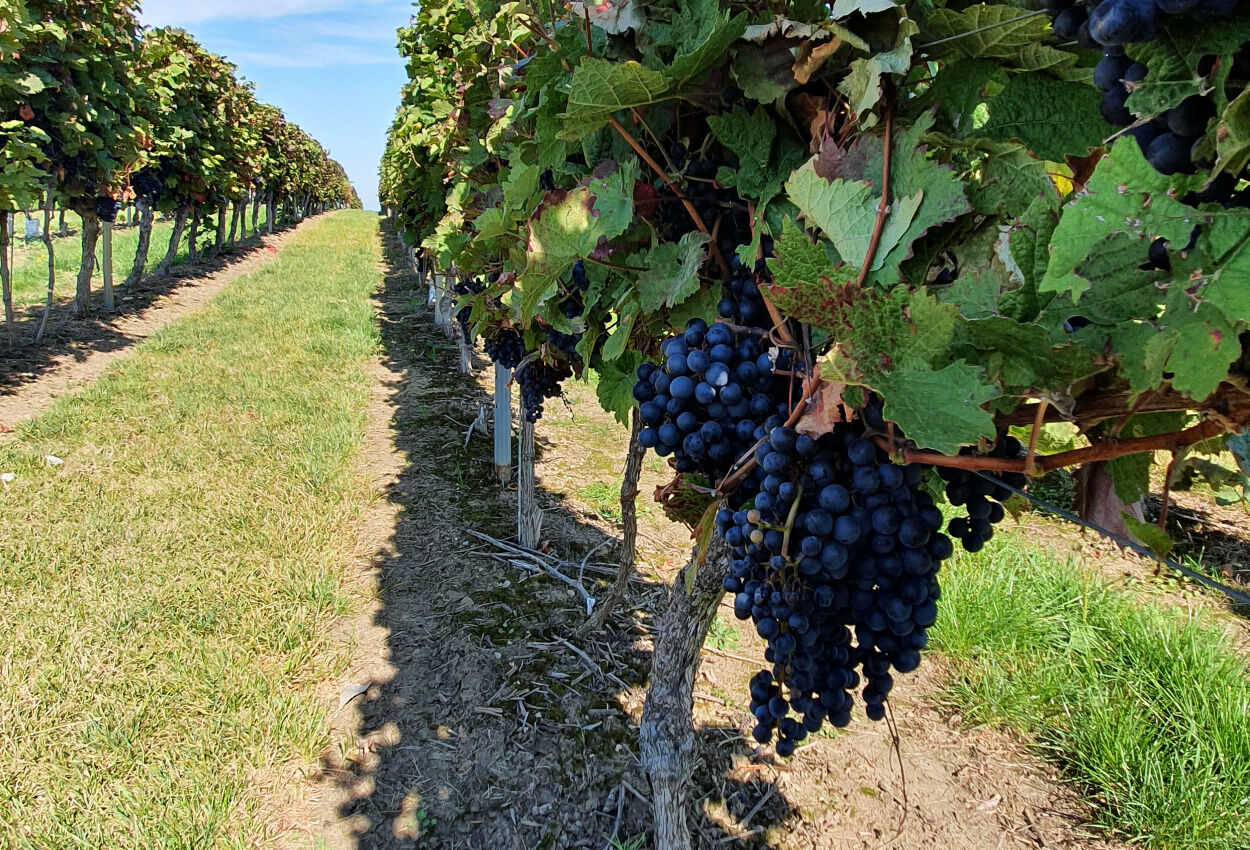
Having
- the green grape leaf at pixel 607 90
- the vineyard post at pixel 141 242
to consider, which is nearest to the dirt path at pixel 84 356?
the vineyard post at pixel 141 242

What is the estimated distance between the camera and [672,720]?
216 cm

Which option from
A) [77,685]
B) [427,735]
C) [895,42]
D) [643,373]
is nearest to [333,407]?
[77,685]

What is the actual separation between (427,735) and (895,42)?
287cm

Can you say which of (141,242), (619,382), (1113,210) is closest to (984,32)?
(1113,210)

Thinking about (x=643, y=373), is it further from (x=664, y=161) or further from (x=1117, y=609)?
(x=1117, y=609)

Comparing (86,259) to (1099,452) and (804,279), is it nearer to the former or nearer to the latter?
(804,279)

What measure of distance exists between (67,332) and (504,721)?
9.03m

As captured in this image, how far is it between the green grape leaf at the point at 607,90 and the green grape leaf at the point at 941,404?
2.30 feet

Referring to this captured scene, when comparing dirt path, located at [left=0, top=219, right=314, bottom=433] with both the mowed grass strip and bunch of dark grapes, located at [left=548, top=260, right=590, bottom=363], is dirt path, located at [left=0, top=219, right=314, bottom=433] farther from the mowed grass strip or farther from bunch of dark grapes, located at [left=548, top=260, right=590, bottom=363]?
bunch of dark grapes, located at [left=548, top=260, right=590, bottom=363]

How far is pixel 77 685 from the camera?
9.95ft

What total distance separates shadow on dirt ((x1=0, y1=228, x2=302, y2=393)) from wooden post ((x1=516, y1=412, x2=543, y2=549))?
5.74m

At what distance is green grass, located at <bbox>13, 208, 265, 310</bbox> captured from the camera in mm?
11274

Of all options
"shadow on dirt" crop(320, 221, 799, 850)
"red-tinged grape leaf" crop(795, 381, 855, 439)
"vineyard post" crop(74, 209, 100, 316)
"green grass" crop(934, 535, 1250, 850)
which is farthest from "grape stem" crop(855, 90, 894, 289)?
"vineyard post" crop(74, 209, 100, 316)

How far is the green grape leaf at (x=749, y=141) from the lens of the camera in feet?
4.16
